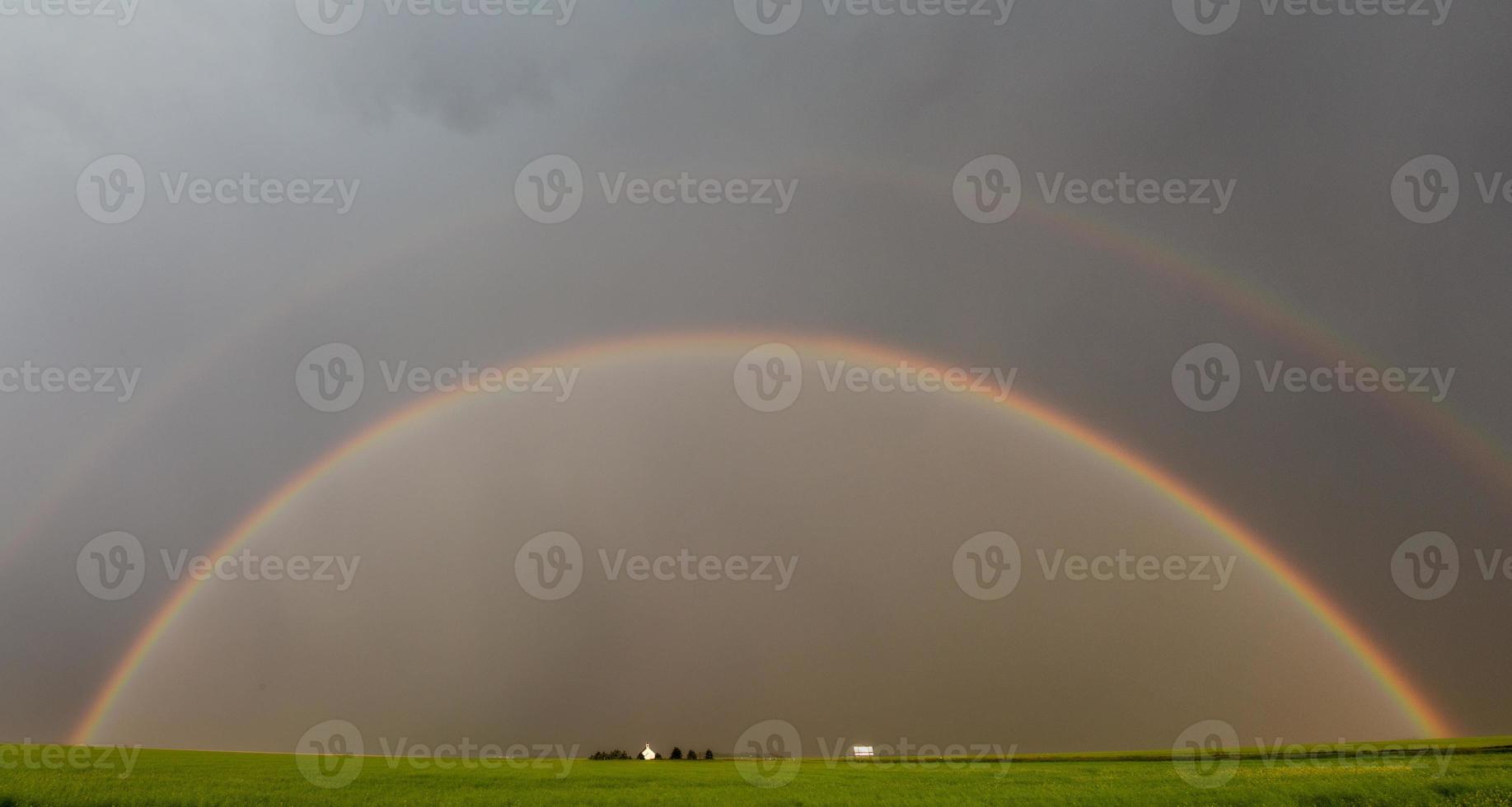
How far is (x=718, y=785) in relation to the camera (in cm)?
2997

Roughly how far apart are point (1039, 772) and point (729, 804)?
16.6 meters

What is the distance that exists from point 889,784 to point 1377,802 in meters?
14.9

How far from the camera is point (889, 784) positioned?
30703 mm

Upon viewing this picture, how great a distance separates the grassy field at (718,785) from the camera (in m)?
25.2

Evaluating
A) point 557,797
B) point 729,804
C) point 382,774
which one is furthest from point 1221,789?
point 382,774

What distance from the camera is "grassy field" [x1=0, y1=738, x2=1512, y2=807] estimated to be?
25244 mm

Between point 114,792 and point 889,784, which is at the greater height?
point 889,784

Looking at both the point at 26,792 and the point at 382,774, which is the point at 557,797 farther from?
the point at 26,792

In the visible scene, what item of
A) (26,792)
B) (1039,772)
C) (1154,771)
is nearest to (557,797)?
(26,792)

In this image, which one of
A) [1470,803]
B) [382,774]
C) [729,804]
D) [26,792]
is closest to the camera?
[26,792]

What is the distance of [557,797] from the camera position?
26.2 meters

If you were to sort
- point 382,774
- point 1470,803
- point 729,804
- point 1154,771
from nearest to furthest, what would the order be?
point 729,804 < point 1470,803 < point 382,774 < point 1154,771

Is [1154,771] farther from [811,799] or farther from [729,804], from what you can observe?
[729,804]

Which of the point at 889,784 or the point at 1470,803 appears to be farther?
the point at 889,784
